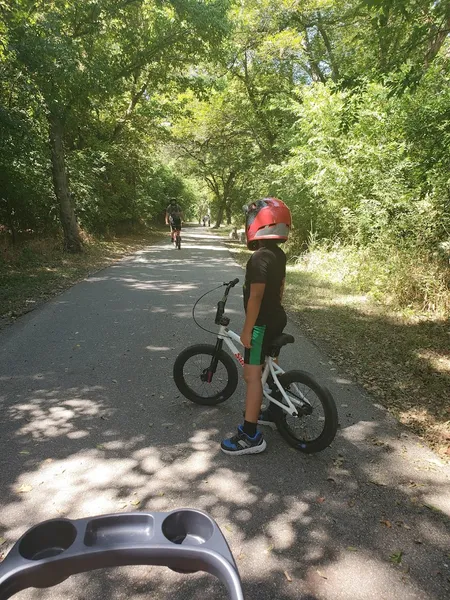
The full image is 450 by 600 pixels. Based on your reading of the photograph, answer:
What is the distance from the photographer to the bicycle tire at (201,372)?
404 cm

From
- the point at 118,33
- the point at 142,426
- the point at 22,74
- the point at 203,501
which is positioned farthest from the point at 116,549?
the point at 118,33

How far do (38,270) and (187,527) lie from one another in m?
11.7

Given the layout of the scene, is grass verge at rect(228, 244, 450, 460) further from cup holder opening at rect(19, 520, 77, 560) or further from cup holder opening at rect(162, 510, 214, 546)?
cup holder opening at rect(19, 520, 77, 560)

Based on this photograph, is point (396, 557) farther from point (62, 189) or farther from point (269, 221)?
point (62, 189)

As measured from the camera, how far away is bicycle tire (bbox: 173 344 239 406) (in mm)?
4043

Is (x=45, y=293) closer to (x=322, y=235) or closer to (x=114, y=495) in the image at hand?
(x=114, y=495)

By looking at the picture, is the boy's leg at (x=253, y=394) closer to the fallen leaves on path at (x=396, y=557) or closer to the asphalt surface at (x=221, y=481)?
the asphalt surface at (x=221, y=481)

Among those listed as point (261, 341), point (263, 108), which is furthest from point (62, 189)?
point (261, 341)

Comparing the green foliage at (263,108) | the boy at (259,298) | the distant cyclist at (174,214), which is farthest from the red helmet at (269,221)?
the distant cyclist at (174,214)

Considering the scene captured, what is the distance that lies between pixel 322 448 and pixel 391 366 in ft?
7.78

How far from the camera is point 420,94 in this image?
32.9 ft

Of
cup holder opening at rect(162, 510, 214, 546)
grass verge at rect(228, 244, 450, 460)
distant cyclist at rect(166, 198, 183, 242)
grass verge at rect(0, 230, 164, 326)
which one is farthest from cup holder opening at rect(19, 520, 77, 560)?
distant cyclist at rect(166, 198, 183, 242)

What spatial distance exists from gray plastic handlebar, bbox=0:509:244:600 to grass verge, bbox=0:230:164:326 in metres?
6.76

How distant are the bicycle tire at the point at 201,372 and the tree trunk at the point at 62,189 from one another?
476 inches
